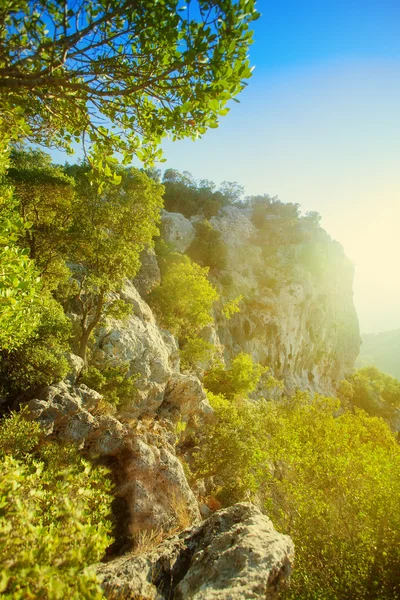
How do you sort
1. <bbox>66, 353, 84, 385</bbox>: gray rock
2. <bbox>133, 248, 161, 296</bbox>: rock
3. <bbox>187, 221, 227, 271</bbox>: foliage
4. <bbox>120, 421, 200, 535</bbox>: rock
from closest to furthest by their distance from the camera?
1. <bbox>120, 421, 200, 535</bbox>: rock
2. <bbox>66, 353, 84, 385</bbox>: gray rock
3. <bbox>133, 248, 161, 296</bbox>: rock
4. <bbox>187, 221, 227, 271</bbox>: foliage

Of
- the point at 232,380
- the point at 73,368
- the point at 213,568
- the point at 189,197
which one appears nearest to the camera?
the point at 213,568

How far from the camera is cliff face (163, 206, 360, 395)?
4038 cm

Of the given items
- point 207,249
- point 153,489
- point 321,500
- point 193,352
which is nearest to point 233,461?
point 321,500

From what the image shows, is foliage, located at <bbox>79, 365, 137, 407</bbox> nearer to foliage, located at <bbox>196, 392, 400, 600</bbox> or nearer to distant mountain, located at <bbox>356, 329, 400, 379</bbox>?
foliage, located at <bbox>196, 392, 400, 600</bbox>

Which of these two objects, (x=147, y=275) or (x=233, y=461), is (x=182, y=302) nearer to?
(x=147, y=275)

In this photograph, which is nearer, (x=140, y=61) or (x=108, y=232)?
(x=140, y=61)

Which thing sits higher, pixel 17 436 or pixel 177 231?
pixel 177 231

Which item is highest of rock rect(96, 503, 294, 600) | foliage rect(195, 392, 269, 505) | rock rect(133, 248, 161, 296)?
rock rect(133, 248, 161, 296)

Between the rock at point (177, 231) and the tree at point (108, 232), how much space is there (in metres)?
22.9

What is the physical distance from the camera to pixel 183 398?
16156 mm

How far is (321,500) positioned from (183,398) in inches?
334

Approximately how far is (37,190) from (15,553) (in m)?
13.4

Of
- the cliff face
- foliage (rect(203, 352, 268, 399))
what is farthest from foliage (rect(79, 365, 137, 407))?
the cliff face

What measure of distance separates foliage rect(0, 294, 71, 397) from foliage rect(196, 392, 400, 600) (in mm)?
9313
